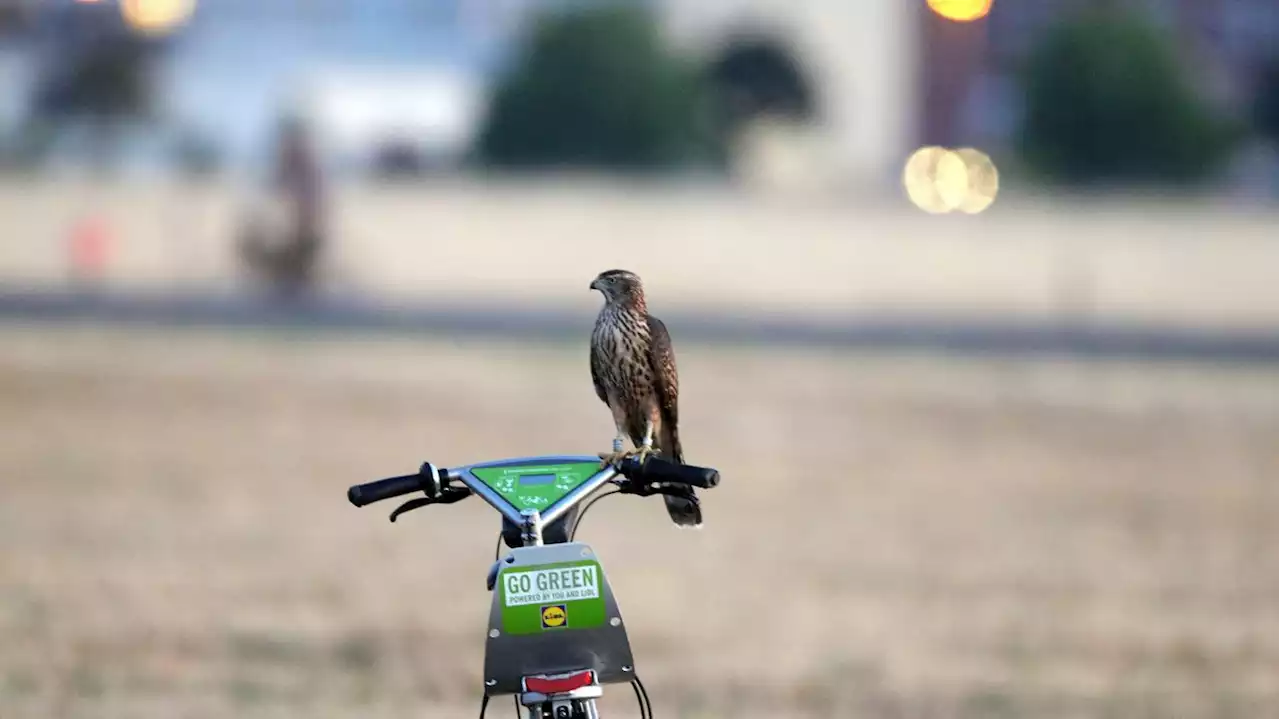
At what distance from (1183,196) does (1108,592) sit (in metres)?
27.6

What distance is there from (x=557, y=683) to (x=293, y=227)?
21973 mm

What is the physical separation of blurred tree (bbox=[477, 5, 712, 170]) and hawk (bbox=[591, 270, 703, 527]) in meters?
34.7

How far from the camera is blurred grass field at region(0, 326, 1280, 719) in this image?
8125mm

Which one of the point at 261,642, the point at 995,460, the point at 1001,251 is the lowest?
the point at 261,642

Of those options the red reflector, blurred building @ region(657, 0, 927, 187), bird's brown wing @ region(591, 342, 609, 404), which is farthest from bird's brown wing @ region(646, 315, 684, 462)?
blurred building @ region(657, 0, 927, 187)

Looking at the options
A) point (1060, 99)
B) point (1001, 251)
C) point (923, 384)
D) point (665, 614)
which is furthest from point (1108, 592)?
point (1060, 99)

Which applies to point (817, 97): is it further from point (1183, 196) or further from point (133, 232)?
point (133, 232)

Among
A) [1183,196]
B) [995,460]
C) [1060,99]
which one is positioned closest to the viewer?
[995,460]

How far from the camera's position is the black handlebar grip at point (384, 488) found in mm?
3969

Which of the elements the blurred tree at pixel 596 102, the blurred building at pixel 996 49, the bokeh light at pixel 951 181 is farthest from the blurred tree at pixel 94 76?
the blurred building at pixel 996 49

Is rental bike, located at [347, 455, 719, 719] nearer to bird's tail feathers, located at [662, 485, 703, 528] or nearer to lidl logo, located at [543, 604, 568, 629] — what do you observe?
lidl logo, located at [543, 604, 568, 629]

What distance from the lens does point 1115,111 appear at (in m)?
39.4

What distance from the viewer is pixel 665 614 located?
31.3ft

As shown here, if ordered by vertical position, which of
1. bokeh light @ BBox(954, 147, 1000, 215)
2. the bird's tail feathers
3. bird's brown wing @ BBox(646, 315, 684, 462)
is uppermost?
bokeh light @ BBox(954, 147, 1000, 215)
